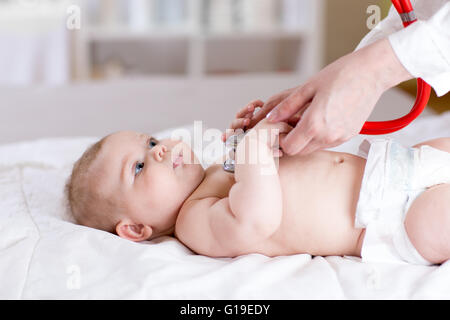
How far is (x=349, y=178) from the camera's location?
990 mm

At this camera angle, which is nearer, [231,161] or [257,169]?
[257,169]

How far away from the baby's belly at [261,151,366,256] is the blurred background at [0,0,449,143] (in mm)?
1139

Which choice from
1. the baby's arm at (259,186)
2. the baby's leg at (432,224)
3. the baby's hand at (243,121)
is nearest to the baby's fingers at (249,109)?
the baby's hand at (243,121)

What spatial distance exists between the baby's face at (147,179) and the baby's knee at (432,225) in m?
0.42

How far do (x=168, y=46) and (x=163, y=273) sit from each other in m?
2.93

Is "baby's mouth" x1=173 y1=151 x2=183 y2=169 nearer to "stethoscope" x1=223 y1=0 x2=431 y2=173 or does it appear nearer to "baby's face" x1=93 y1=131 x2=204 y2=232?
"baby's face" x1=93 y1=131 x2=204 y2=232

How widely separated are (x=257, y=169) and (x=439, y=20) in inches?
14.9

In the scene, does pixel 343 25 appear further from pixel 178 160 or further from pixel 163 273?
pixel 163 273

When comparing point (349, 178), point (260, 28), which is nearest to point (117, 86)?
point (260, 28)

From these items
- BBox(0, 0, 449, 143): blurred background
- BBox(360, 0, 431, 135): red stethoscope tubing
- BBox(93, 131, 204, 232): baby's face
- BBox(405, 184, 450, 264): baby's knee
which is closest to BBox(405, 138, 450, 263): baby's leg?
BBox(405, 184, 450, 264): baby's knee

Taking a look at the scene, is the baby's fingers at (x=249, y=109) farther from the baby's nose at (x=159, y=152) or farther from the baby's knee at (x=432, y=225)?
the baby's knee at (x=432, y=225)

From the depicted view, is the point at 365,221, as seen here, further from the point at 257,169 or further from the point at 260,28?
the point at 260,28

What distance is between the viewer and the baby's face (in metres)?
1.04
